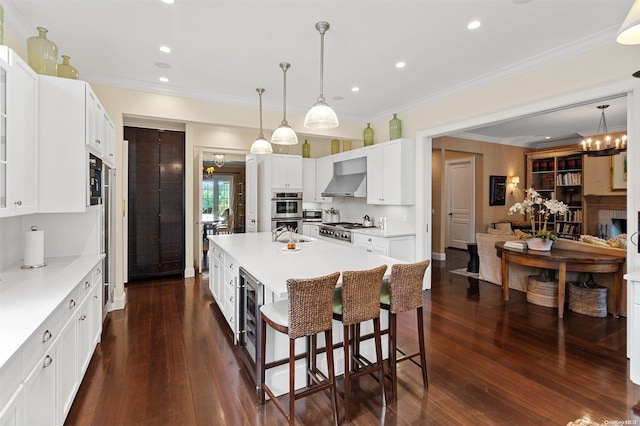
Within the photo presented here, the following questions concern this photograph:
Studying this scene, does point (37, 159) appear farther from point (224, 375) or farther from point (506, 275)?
point (506, 275)

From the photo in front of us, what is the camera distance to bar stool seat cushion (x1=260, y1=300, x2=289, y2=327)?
78.6 inches

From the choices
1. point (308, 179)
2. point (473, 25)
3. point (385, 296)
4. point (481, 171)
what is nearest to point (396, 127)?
point (473, 25)

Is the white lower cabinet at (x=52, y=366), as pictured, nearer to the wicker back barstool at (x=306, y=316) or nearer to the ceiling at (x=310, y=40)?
the wicker back barstool at (x=306, y=316)

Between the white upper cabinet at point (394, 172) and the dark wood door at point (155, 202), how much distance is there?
3425mm

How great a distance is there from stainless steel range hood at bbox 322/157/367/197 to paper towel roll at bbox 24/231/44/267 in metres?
4.16

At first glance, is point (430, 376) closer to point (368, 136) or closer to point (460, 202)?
point (368, 136)

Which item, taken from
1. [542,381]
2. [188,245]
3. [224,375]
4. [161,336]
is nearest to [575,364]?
[542,381]

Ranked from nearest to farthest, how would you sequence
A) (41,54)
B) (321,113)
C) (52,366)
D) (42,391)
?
(42,391), (52,366), (41,54), (321,113)

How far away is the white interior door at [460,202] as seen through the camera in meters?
8.17

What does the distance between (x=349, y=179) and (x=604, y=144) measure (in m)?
4.82

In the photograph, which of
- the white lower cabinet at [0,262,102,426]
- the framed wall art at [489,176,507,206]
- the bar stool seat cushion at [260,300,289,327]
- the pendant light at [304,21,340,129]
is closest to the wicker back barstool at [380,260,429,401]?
the bar stool seat cushion at [260,300,289,327]

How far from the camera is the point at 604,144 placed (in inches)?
232

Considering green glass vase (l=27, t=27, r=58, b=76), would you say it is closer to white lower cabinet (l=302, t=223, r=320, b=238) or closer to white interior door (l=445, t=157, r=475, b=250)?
white lower cabinet (l=302, t=223, r=320, b=238)

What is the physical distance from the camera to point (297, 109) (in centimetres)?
502
